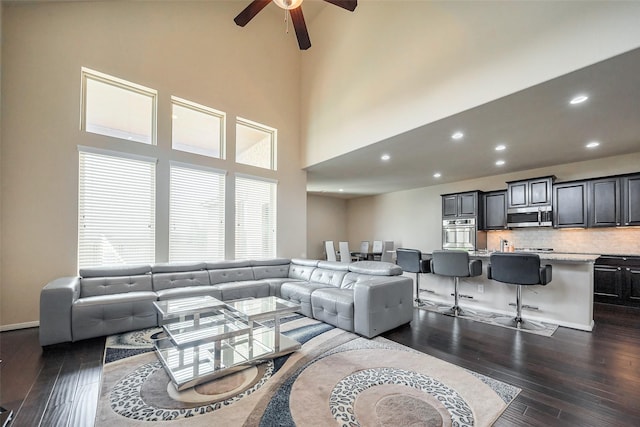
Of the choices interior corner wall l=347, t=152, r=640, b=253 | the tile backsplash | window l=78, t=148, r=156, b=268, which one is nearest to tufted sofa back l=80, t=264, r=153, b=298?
window l=78, t=148, r=156, b=268

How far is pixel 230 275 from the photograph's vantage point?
4.93m

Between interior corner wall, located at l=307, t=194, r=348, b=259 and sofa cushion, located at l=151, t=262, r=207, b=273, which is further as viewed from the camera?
interior corner wall, located at l=307, t=194, r=348, b=259

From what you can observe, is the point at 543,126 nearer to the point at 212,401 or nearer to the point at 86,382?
the point at 212,401

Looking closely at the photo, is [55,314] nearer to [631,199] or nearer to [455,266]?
[455,266]

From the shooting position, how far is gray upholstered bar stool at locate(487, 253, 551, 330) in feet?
11.4

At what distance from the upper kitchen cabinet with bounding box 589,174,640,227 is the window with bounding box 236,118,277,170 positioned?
257 inches

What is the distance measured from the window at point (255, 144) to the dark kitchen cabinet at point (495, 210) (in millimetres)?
5465

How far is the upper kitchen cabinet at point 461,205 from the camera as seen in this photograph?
700cm

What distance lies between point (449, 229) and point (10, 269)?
861cm

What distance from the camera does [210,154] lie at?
5.34 metres

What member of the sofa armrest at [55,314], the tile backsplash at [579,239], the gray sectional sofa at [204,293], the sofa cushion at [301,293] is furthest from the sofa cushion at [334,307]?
the tile backsplash at [579,239]

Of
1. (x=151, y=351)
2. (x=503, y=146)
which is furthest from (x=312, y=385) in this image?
(x=503, y=146)

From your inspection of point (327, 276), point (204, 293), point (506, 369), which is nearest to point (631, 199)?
point (506, 369)

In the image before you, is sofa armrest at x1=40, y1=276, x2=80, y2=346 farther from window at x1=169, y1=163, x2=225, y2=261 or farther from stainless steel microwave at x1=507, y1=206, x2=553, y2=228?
stainless steel microwave at x1=507, y1=206, x2=553, y2=228
